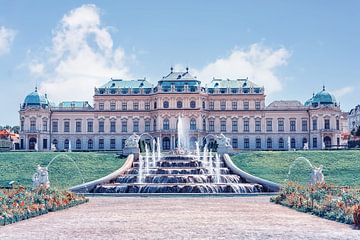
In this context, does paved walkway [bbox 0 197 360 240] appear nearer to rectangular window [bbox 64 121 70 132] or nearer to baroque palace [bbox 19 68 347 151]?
baroque palace [bbox 19 68 347 151]

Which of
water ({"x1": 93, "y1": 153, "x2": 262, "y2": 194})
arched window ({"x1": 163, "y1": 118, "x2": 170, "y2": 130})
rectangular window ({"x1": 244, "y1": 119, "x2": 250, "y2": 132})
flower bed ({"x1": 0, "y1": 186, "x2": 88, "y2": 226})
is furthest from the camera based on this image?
rectangular window ({"x1": 244, "y1": 119, "x2": 250, "y2": 132})

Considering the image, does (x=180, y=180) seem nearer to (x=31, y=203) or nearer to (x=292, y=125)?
(x=31, y=203)

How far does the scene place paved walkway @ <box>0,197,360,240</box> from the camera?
15820mm

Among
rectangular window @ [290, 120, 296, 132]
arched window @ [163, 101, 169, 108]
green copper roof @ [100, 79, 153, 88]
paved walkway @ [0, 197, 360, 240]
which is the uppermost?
green copper roof @ [100, 79, 153, 88]

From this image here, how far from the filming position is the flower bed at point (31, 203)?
19.7m

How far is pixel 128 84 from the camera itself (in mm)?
82938

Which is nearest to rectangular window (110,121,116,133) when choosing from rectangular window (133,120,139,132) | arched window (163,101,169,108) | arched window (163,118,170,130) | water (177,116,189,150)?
rectangular window (133,120,139,132)

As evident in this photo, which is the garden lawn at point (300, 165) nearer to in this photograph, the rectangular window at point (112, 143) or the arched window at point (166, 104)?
the arched window at point (166, 104)

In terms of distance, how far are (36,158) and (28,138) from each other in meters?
27.4

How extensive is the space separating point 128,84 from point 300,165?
40357 millimetres

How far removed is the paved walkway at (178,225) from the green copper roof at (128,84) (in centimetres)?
5860

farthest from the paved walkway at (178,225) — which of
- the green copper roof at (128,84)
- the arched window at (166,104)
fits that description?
the green copper roof at (128,84)

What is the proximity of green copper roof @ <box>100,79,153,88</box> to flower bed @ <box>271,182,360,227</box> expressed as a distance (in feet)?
181

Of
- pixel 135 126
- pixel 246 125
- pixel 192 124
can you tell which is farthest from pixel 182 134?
pixel 246 125
